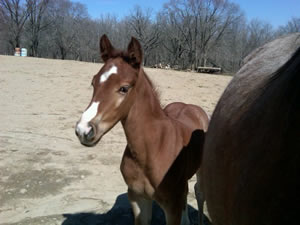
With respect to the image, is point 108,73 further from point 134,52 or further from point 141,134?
point 141,134

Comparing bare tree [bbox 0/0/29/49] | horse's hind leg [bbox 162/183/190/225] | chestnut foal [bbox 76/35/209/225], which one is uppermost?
bare tree [bbox 0/0/29/49]

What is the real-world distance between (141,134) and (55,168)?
2320mm

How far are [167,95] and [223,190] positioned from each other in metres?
8.76

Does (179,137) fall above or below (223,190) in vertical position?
below

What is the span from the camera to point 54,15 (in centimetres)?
3988

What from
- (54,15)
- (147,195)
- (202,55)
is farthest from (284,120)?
(54,15)

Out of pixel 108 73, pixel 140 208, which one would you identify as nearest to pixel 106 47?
pixel 108 73

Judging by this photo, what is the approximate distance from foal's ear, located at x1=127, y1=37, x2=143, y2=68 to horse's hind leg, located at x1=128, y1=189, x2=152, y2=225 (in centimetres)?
117

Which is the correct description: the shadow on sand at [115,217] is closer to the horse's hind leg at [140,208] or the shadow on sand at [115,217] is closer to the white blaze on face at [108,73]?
the horse's hind leg at [140,208]

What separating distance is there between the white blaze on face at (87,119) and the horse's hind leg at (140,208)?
0.91m

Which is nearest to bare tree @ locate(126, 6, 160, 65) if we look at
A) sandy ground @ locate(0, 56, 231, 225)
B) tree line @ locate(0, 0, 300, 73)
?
tree line @ locate(0, 0, 300, 73)

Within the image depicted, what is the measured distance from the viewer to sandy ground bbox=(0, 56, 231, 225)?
319cm

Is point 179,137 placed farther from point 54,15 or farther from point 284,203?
point 54,15

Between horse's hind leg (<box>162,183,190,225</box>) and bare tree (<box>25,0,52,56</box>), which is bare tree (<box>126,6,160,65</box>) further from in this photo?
horse's hind leg (<box>162,183,190,225</box>)
